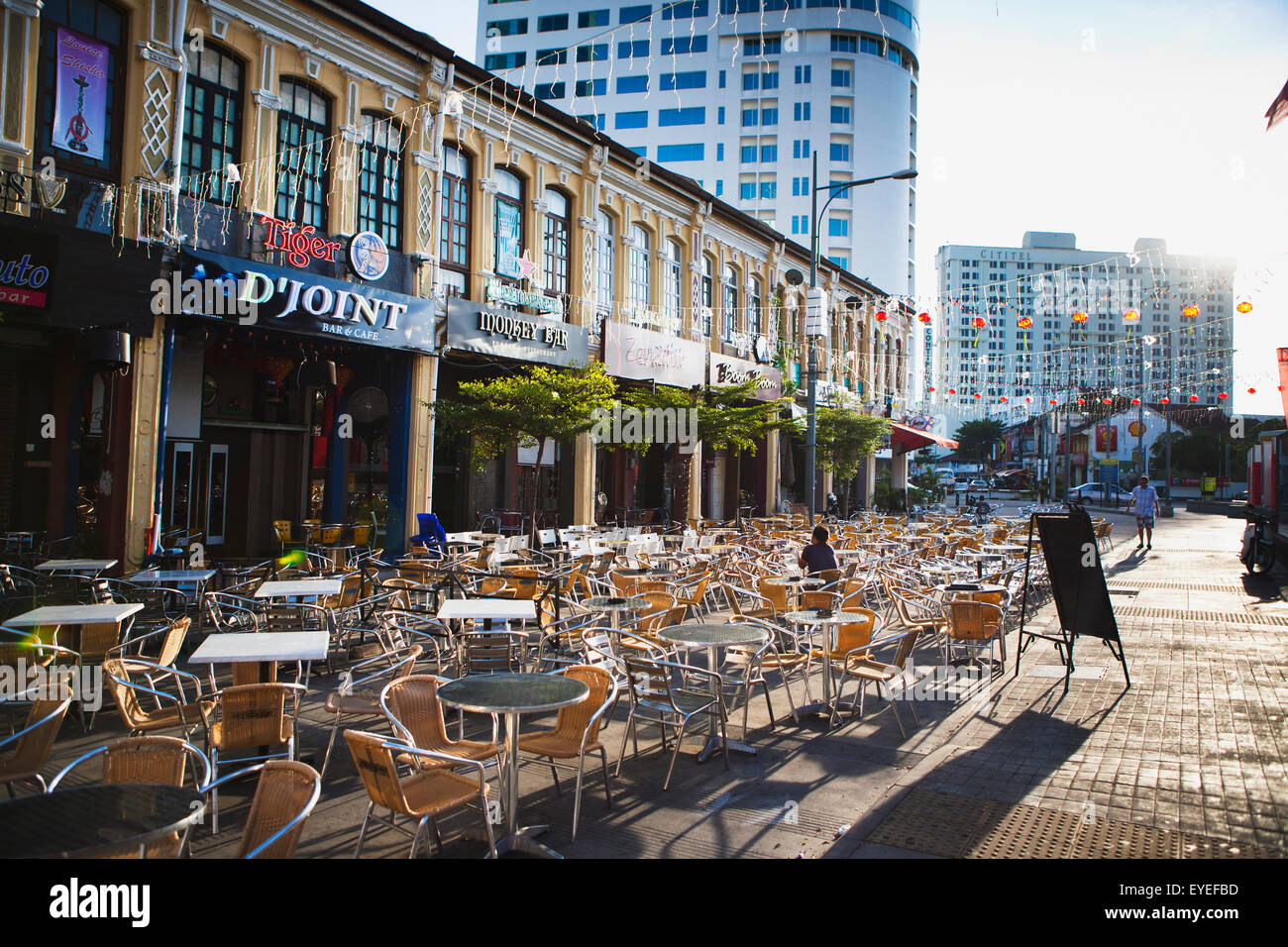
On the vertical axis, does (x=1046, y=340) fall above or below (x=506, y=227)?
above

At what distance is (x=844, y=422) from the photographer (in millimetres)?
24359

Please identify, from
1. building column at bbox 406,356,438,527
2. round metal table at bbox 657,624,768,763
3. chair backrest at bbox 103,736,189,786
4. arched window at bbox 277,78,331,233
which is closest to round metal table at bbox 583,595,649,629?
round metal table at bbox 657,624,768,763

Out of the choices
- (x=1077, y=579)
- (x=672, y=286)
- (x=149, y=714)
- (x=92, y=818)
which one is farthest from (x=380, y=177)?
(x=92, y=818)

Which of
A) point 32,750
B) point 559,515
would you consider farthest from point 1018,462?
point 32,750

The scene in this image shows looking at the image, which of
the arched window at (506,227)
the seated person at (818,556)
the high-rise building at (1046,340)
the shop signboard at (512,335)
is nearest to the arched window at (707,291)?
the shop signboard at (512,335)

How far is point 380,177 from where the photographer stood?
14719 millimetres

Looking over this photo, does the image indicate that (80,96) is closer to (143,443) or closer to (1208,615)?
(143,443)

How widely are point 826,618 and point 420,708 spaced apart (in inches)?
132

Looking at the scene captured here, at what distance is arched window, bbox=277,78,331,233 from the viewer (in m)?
13.3

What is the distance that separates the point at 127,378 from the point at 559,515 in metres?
10.2
